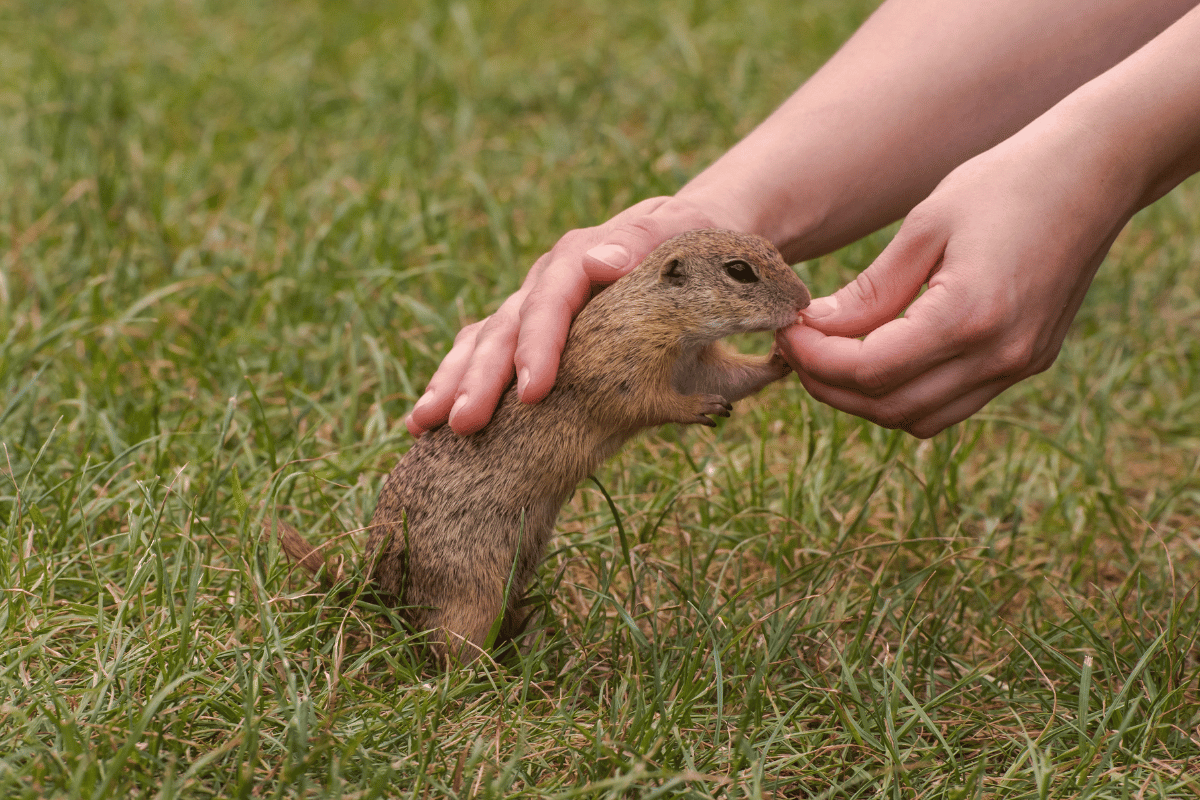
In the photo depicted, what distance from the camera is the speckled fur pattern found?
3.28 m

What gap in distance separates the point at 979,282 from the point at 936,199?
27cm

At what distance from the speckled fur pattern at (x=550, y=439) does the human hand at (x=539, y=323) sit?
7 centimetres

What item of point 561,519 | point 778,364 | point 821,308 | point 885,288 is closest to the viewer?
point 885,288

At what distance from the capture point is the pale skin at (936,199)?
2.81 metres

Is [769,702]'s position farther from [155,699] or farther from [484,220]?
[484,220]

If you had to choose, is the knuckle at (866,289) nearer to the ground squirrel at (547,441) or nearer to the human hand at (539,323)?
the ground squirrel at (547,441)

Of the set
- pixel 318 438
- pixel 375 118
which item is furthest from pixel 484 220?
pixel 318 438

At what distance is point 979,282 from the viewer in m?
2.74

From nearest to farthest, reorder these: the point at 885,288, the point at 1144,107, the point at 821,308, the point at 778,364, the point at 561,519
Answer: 1. the point at 1144,107
2. the point at 885,288
3. the point at 821,308
4. the point at 778,364
5. the point at 561,519

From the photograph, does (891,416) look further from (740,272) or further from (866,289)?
(740,272)

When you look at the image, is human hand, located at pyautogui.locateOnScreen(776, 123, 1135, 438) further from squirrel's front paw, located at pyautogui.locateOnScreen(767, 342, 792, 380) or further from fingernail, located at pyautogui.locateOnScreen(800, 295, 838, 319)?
squirrel's front paw, located at pyautogui.locateOnScreen(767, 342, 792, 380)

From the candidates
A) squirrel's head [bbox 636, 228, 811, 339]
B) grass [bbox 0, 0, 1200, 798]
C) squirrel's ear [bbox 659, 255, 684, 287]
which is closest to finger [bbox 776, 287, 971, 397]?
squirrel's head [bbox 636, 228, 811, 339]

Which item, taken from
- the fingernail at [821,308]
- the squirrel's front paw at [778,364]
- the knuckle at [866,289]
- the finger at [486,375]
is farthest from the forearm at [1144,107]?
the finger at [486,375]

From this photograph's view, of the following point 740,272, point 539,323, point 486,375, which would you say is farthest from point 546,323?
point 740,272
